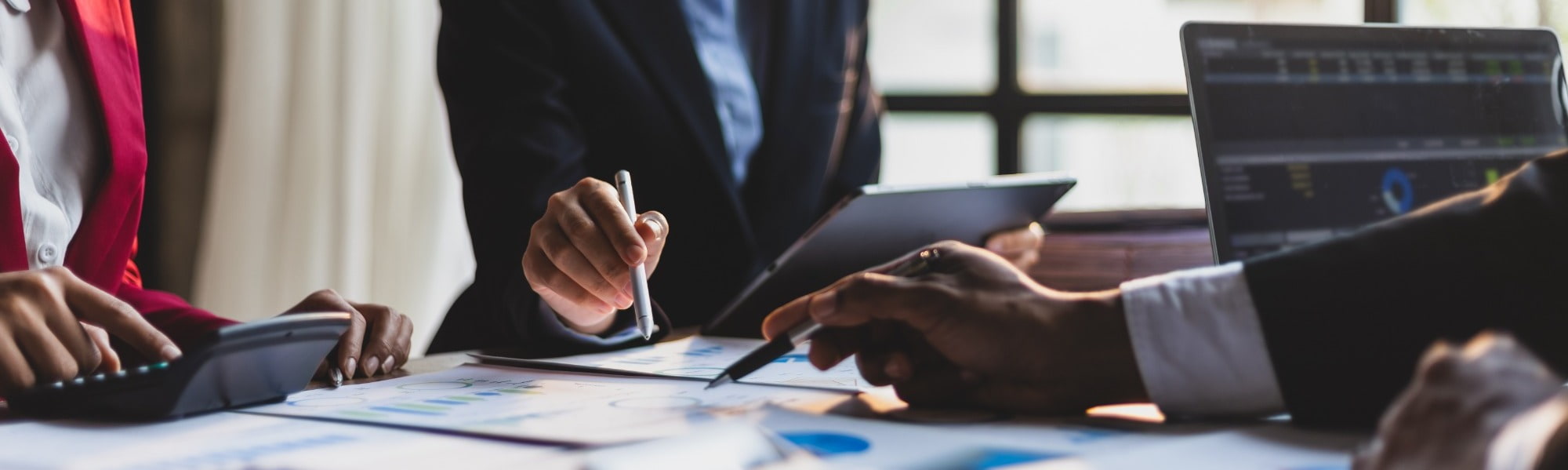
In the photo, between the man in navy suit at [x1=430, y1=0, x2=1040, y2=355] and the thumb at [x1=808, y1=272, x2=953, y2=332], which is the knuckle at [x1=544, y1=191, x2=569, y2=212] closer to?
the man in navy suit at [x1=430, y1=0, x2=1040, y2=355]

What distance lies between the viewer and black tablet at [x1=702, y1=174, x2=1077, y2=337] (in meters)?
1.09

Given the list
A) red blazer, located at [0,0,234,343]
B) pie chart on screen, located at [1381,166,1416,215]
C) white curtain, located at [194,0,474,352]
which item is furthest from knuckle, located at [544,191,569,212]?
white curtain, located at [194,0,474,352]

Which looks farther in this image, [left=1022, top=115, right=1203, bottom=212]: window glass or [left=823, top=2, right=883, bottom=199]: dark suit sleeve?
[left=1022, top=115, right=1203, bottom=212]: window glass

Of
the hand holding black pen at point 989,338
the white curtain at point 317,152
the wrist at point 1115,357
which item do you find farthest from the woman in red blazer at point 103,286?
the white curtain at point 317,152

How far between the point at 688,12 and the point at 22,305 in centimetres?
109

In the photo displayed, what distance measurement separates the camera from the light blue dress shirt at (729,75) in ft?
5.66

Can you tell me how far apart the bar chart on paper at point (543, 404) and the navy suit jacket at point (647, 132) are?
0.92 feet

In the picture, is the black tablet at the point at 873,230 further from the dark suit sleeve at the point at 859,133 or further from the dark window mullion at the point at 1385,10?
the dark window mullion at the point at 1385,10

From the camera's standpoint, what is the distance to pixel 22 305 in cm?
76

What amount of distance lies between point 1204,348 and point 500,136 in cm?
94

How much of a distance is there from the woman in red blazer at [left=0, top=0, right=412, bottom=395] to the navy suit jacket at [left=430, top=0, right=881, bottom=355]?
213 mm

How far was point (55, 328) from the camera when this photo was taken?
77 cm

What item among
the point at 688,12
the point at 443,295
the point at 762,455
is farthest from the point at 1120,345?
the point at 443,295

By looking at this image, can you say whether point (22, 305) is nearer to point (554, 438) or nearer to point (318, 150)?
point (554, 438)
